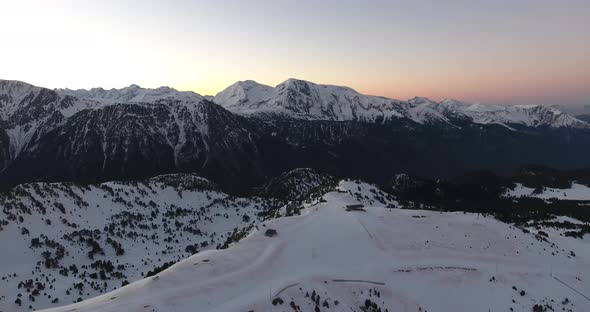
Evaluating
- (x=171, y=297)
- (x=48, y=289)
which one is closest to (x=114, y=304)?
(x=171, y=297)

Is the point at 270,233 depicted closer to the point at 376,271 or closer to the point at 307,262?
the point at 307,262

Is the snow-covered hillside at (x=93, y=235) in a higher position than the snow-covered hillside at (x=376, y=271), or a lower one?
lower

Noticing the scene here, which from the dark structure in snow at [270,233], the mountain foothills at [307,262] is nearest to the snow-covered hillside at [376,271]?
the mountain foothills at [307,262]

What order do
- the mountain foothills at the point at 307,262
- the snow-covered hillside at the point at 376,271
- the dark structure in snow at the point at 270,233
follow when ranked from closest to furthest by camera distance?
the snow-covered hillside at the point at 376,271 < the mountain foothills at the point at 307,262 < the dark structure in snow at the point at 270,233

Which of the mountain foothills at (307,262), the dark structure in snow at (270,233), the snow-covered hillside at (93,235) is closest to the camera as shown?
the mountain foothills at (307,262)

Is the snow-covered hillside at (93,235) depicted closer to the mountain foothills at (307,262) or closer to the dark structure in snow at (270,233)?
the mountain foothills at (307,262)

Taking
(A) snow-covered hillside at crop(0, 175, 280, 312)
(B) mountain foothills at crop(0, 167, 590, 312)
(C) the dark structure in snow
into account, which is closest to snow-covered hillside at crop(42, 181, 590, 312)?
(B) mountain foothills at crop(0, 167, 590, 312)

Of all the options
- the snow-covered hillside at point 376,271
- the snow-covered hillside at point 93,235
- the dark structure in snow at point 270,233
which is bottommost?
the snow-covered hillside at point 93,235

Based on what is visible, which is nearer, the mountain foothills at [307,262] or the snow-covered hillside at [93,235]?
the mountain foothills at [307,262]

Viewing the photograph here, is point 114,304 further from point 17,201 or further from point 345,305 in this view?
point 17,201
